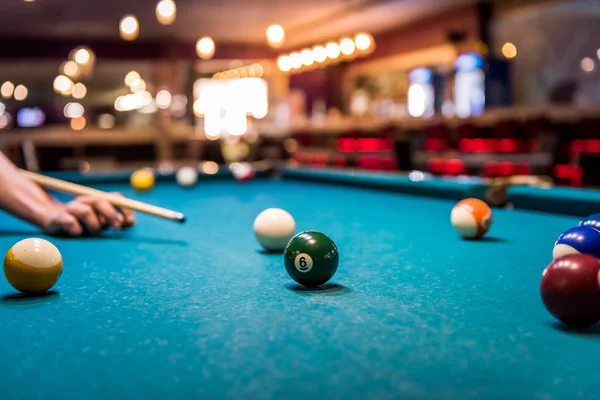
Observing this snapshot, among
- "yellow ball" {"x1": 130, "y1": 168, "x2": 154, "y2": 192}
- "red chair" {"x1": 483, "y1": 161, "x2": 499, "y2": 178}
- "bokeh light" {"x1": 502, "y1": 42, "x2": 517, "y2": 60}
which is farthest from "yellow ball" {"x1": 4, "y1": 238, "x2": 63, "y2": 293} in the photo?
"bokeh light" {"x1": 502, "y1": 42, "x2": 517, "y2": 60}

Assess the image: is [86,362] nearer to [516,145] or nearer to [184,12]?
[516,145]

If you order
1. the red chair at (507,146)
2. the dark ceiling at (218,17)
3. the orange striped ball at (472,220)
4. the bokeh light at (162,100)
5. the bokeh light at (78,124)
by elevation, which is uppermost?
the dark ceiling at (218,17)

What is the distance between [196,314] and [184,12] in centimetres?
1276

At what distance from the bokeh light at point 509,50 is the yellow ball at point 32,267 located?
11.4 m

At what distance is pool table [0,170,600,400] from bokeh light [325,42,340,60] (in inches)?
497

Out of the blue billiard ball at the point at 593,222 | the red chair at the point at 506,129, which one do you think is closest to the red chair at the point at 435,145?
the red chair at the point at 506,129

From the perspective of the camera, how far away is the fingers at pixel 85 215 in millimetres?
3008

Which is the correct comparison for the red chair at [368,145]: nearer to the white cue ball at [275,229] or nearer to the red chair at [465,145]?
the red chair at [465,145]

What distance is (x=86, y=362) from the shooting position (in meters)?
1.24

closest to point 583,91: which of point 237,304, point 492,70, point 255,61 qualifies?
point 492,70

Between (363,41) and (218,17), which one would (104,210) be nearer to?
(363,41)

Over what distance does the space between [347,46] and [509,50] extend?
3.77 m

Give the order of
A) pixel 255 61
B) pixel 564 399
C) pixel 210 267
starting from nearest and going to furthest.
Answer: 1. pixel 564 399
2. pixel 210 267
3. pixel 255 61

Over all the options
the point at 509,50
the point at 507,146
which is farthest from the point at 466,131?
the point at 509,50
